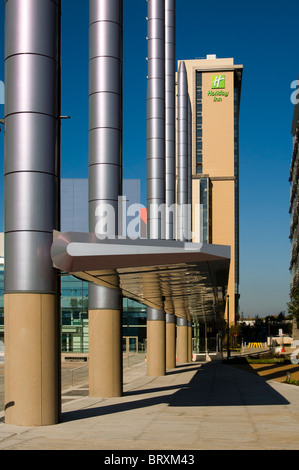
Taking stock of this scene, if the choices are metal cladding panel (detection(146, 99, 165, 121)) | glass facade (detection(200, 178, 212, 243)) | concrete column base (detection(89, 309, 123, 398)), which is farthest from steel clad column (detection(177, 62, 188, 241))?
glass facade (detection(200, 178, 212, 243))

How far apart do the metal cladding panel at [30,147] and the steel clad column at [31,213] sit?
25 mm

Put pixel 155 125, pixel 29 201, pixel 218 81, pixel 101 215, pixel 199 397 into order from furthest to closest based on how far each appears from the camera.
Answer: pixel 218 81
pixel 155 125
pixel 199 397
pixel 101 215
pixel 29 201

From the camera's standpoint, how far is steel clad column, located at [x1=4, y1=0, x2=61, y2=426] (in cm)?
1541

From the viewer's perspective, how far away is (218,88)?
188 m

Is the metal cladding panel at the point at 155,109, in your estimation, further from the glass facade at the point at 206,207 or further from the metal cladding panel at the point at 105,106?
the glass facade at the point at 206,207

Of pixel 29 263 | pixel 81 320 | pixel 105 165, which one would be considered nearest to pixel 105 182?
pixel 105 165

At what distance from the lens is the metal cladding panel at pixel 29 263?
Answer: 51.4 feet

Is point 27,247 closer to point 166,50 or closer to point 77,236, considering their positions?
point 77,236

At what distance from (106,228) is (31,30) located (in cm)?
864

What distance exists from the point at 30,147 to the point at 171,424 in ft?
25.3

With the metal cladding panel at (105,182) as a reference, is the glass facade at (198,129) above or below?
above

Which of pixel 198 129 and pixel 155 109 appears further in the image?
pixel 198 129

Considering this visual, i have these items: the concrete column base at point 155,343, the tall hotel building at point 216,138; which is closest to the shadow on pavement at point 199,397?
the concrete column base at point 155,343

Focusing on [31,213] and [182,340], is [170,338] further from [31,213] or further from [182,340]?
[31,213]
